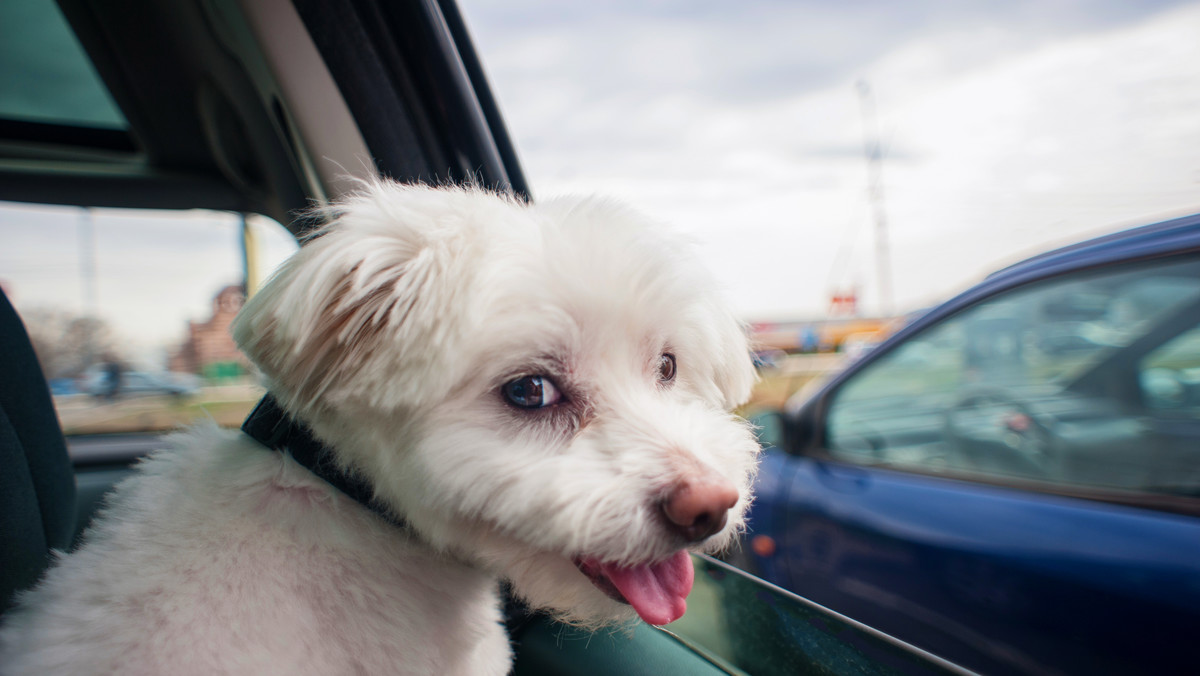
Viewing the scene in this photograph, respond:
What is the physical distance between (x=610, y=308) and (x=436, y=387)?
40cm

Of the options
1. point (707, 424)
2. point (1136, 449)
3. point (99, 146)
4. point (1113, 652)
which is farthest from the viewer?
point (99, 146)

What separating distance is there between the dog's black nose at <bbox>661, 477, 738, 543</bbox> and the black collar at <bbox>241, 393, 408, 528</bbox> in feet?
1.98

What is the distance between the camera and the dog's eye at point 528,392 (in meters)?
1.36

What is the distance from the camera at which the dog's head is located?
3.99 feet

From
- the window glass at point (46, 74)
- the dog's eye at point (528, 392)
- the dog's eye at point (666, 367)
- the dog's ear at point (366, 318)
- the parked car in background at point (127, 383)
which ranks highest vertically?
the window glass at point (46, 74)

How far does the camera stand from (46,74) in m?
2.76

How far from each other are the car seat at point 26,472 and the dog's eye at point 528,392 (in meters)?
1.19

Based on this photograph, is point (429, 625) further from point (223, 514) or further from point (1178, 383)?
point (1178, 383)

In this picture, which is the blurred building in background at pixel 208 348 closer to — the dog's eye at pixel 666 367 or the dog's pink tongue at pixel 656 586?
the dog's eye at pixel 666 367

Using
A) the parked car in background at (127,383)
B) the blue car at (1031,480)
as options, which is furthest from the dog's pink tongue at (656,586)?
the parked car in background at (127,383)

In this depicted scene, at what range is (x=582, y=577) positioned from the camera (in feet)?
4.38

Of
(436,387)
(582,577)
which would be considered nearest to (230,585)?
(436,387)

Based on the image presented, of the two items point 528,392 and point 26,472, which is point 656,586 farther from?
point 26,472

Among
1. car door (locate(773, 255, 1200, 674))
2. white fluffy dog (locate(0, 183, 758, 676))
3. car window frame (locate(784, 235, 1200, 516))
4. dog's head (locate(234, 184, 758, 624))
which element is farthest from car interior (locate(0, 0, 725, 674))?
car window frame (locate(784, 235, 1200, 516))
